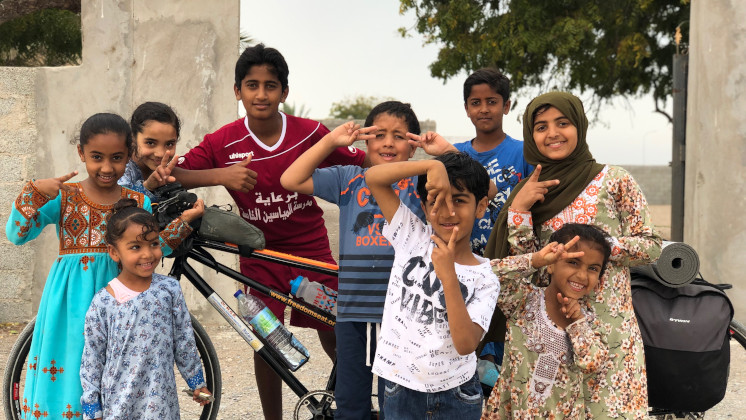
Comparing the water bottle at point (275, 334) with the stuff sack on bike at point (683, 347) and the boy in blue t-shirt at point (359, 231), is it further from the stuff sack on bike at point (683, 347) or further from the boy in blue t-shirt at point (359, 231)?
the stuff sack on bike at point (683, 347)

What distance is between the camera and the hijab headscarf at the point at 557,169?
2920 millimetres

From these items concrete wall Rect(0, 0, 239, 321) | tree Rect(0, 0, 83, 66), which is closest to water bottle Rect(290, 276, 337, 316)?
concrete wall Rect(0, 0, 239, 321)

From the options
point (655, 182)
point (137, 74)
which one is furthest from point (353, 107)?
point (137, 74)

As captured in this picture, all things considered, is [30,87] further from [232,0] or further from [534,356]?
[534,356]

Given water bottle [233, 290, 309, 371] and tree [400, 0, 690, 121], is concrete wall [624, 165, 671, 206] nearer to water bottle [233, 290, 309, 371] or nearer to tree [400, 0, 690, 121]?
tree [400, 0, 690, 121]

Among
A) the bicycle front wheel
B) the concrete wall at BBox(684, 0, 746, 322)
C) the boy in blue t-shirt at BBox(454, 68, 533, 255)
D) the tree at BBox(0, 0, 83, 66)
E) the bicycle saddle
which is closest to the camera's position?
the bicycle saddle

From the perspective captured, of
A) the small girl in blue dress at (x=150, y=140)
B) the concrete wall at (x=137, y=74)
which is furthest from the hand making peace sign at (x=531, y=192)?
the concrete wall at (x=137, y=74)

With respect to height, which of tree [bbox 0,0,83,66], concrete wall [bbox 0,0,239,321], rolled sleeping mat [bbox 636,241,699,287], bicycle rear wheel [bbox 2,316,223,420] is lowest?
bicycle rear wheel [bbox 2,316,223,420]

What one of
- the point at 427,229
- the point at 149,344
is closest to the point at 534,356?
the point at 427,229

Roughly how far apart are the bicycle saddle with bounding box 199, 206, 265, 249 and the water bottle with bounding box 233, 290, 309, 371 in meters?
0.25

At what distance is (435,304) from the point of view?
8.32 feet

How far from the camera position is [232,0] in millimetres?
A: 6207

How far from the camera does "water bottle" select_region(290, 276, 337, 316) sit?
331cm

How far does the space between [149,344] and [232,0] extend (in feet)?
12.7
